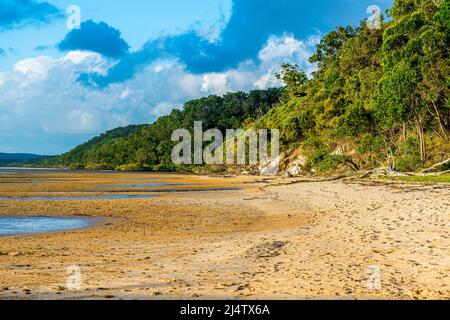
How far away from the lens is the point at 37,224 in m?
18.4

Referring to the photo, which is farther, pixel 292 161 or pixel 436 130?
pixel 292 161

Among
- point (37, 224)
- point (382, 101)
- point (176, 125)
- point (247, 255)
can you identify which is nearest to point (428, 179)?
point (382, 101)

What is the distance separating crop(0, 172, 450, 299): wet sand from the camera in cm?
743

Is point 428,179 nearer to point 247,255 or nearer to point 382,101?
point 382,101

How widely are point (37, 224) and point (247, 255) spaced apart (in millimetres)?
11604

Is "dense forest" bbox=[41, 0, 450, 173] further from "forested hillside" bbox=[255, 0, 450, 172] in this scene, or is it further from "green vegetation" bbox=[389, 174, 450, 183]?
"green vegetation" bbox=[389, 174, 450, 183]

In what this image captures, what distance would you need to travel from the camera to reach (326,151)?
2490 inches

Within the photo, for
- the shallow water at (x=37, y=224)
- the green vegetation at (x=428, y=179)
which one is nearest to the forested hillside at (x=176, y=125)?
the green vegetation at (x=428, y=179)

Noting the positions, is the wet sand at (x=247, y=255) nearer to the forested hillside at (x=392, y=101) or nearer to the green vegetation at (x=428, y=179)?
the green vegetation at (x=428, y=179)

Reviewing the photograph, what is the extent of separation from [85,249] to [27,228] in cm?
610

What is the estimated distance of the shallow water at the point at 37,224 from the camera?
16.6 m

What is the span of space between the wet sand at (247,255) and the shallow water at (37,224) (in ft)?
3.56

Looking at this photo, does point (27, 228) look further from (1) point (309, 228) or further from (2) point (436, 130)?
(2) point (436, 130)
